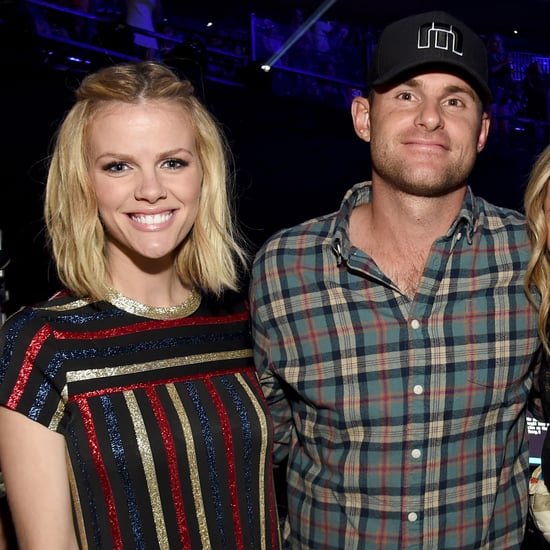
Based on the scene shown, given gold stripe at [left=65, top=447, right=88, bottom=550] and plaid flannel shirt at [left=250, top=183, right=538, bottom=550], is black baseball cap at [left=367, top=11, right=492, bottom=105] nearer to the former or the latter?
plaid flannel shirt at [left=250, top=183, right=538, bottom=550]

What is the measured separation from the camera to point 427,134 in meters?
1.78

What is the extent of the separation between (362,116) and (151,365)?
900mm

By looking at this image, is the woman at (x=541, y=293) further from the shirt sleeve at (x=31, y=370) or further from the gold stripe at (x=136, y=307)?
the shirt sleeve at (x=31, y=370)

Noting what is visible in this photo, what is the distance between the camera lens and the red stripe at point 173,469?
1.53 meters

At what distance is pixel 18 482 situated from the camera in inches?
56.1

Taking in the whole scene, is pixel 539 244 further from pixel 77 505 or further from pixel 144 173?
pixel 77 505

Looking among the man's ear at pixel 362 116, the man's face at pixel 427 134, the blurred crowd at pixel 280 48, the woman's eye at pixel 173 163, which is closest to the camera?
the woman's eye at pixel 173 163

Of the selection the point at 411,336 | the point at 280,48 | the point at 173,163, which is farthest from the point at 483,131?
the point at 280,48

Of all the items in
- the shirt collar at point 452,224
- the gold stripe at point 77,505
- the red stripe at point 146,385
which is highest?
the shirt collar at point 452,224

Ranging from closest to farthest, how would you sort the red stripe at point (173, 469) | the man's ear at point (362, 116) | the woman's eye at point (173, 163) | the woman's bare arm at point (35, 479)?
the woman's bare arm at point (35, 479) → the red stripe at point (173, 469) → the woman's eye at point (173, 163) → the man's ear at point (362, 116)

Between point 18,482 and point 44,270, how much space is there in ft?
9.08

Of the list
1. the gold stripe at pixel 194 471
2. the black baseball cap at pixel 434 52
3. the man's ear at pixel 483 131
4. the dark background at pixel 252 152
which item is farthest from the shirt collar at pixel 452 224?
the dark background at pixel 252 152

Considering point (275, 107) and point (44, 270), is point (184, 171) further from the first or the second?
point (275, 107)

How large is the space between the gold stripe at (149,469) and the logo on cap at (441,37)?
1.09m
